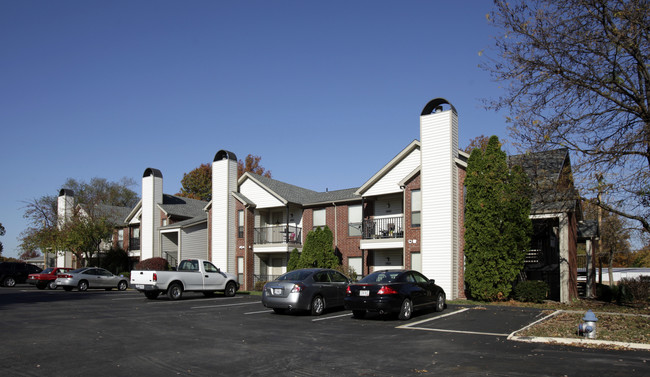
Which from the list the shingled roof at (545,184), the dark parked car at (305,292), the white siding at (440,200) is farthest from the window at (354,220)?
the shingled roof at (545,184)

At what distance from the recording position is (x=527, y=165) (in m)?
16.3

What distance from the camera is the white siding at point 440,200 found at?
22.9 meters

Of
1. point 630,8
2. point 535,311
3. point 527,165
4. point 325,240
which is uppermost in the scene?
point 630,8

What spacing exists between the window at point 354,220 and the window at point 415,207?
4891mm

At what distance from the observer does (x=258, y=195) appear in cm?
3325

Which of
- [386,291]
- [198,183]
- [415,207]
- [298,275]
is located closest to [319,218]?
[415,207]

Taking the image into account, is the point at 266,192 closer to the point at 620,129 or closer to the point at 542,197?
the point at 542,197

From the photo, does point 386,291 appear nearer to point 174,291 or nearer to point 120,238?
point 174,291

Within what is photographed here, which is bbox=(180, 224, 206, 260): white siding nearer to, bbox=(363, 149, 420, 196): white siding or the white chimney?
the white chimney

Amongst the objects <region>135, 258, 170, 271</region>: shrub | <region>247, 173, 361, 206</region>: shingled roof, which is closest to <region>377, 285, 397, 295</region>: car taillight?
<region>247, 173, 361, 206</region>: shingled roof

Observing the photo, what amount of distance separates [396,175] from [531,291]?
9482 millimetres

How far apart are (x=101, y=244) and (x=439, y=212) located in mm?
34263

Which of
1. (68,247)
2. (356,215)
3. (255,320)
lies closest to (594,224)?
(356,215)

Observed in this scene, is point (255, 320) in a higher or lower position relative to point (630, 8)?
lower
